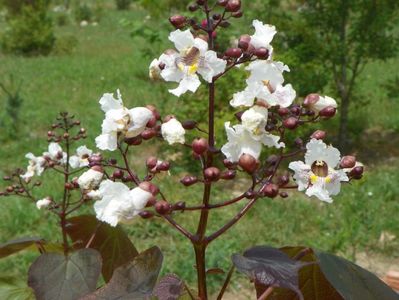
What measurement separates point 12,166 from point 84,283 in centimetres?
447

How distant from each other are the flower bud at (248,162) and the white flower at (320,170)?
82 mm

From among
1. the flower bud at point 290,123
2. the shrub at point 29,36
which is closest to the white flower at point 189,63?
the flower bud at point 290,123

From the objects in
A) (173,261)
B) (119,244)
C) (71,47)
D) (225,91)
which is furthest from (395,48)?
(71,47)

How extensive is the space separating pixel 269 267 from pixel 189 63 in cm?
30

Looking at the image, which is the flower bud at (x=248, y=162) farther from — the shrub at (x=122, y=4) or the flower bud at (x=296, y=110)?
the shrub at (x=122, y=4)

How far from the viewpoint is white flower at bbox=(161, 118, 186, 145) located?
922 mm

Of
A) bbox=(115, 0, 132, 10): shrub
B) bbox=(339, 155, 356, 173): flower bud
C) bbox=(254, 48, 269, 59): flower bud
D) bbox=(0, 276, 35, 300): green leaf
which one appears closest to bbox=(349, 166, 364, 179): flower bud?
bbox=(339, 155, 356, 173): flower bud

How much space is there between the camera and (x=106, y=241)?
1319 millimetres

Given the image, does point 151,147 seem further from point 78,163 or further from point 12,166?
point 78,163

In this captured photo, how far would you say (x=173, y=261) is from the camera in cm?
358

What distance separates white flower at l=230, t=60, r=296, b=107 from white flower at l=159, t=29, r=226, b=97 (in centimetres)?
4

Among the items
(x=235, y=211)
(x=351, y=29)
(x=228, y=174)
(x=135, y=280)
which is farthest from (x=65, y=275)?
(x=351, y=29)

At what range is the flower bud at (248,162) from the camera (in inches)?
34.1

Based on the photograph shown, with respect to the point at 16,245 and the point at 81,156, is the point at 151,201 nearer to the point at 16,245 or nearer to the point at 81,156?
the point at 16,245
